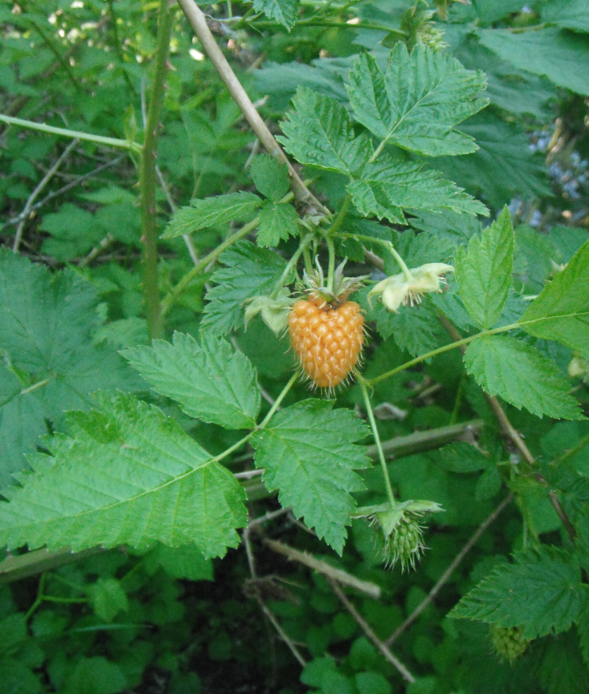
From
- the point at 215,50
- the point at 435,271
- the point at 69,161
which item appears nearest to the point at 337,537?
the point at 435,271

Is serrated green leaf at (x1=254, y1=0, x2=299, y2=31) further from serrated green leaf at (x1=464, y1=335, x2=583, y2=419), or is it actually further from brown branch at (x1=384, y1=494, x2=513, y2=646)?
brown branch at (x1=384, y1=494, x2=513, y2=646)

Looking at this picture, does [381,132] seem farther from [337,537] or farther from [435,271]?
[337,537]

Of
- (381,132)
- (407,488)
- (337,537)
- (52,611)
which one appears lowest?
(52,611)

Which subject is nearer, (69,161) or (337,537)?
(337,537)

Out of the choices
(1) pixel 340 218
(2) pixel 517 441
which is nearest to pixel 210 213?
(1) pixel 340 218

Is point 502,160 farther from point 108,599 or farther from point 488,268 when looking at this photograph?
point 108,599

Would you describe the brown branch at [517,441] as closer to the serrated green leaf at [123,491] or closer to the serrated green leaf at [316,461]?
the serrated green leaf at [316,461]
